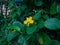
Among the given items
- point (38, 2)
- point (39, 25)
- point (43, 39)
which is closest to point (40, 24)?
point (39, 25)

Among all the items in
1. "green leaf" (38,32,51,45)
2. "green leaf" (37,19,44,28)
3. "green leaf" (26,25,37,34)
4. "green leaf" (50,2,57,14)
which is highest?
"green leaf" (50,2,57,14)

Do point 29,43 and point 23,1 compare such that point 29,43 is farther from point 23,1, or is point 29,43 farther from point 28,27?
point 23,1

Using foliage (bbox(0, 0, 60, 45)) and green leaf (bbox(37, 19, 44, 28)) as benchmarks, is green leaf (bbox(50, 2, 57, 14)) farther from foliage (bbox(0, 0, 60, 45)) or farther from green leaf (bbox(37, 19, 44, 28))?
green leaf (bbox(37, 19, 44, 28))

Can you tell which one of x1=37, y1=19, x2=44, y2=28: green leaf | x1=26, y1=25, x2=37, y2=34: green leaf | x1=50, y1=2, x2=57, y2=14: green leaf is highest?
x1=50, y1=2, x2=57, y2=14: green leaf

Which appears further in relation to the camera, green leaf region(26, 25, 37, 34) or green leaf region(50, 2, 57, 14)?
green leaf region(50, 2, 57, 14)

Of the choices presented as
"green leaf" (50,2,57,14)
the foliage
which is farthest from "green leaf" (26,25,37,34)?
"green leaf" (50,2,57,14)

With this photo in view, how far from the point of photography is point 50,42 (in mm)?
1765

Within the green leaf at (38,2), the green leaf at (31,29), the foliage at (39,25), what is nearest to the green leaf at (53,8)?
the foliage at (39,25)

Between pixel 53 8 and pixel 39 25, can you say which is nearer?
pixel 39 25

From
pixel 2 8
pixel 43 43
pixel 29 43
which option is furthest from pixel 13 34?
pixel 2 8

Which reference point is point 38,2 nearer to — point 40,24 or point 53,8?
point 53,8

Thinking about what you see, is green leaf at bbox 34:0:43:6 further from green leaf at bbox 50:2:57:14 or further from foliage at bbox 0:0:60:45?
green leaf at bbox 50:2:57:14

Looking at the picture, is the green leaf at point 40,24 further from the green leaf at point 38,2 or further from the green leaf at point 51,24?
the green leaf at point 38,2

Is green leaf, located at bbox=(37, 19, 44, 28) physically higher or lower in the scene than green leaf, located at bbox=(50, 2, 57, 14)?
lower
